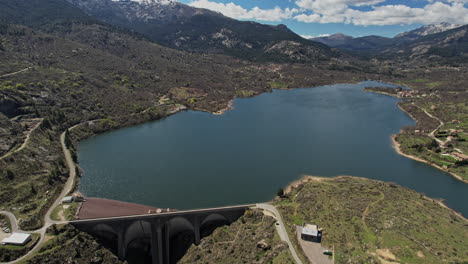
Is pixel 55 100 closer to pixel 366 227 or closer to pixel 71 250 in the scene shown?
pixel 71 250

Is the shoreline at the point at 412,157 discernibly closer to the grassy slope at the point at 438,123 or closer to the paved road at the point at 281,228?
the grassy slope at the point at 438,123

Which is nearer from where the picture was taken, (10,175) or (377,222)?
(377,222)

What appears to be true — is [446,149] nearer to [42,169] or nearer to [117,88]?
[42,169]

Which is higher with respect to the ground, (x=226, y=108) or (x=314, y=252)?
(x=226, y=108)

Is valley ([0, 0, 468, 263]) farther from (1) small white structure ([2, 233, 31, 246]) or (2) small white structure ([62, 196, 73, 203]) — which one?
(2) small white structure ([62, 196, 73, 203])

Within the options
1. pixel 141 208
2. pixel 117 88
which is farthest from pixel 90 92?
pixel 141 208

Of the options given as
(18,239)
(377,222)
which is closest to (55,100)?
(18,239)
